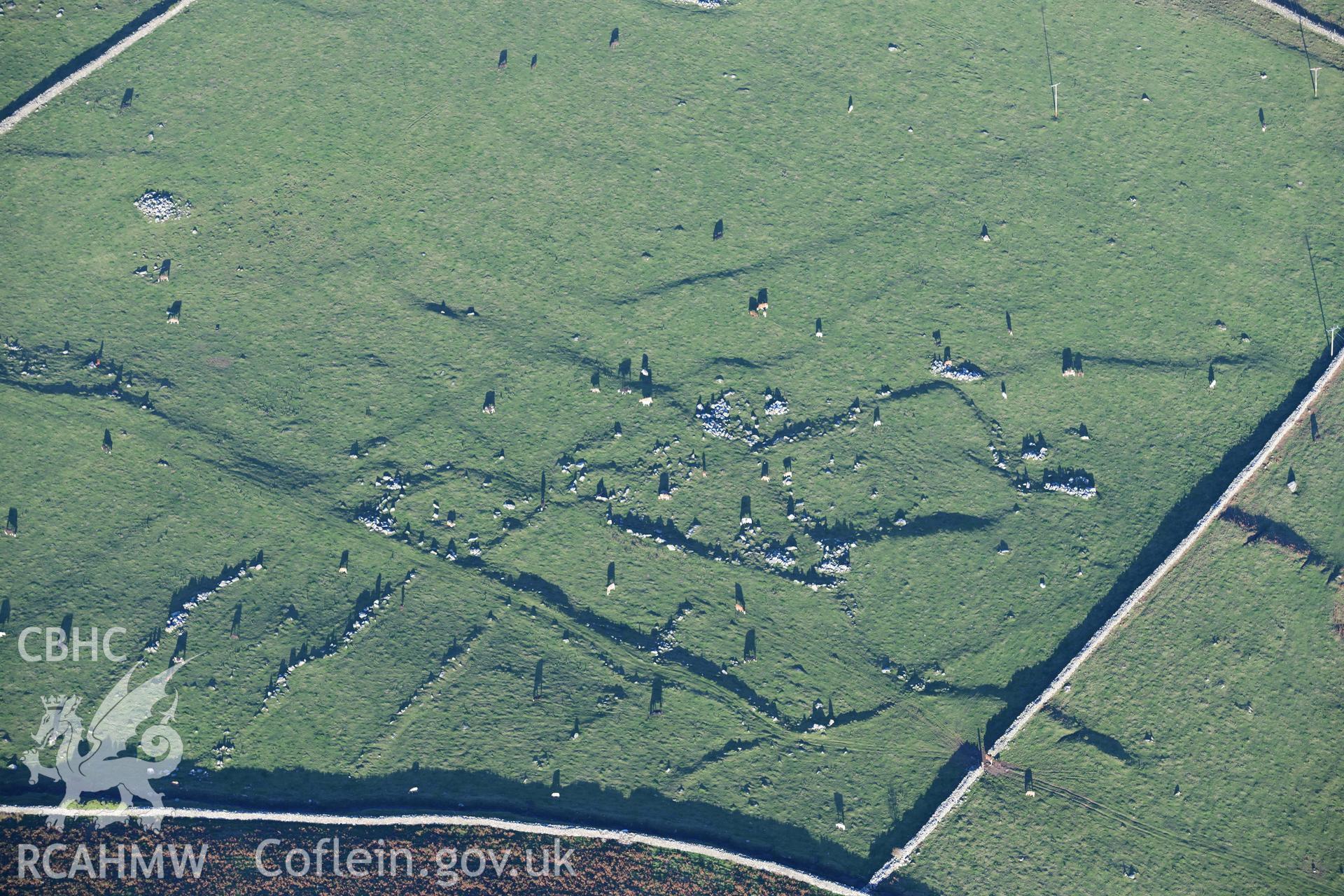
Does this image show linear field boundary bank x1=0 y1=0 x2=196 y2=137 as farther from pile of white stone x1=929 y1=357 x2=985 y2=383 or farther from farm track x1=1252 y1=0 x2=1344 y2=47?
farm track x1=1252 y1=0 x2=1344 y2=47

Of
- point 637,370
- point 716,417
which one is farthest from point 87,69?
point 716,417

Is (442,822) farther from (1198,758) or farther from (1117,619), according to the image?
(1198,758)

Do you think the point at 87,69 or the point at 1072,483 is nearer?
the point at 1072,483

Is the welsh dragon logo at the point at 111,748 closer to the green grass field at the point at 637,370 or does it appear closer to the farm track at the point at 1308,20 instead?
the green grass field at the point at 637,370

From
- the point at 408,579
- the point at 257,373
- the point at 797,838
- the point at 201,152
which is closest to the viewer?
the point at 797,838

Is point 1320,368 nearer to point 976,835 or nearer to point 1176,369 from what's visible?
point 1176,369

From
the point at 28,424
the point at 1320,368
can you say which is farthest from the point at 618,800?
the point at 1320,368
